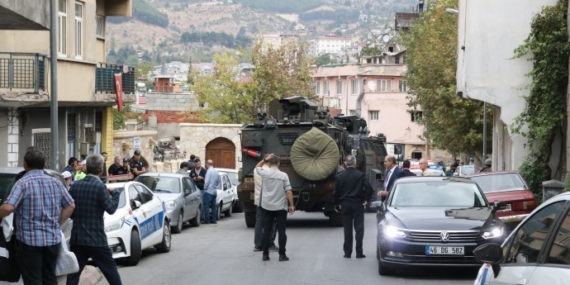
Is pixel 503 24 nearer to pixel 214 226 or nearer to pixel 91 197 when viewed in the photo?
pixel 214 226

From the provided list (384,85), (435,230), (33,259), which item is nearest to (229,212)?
(435,230)

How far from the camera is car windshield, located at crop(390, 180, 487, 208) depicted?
51.4 ft

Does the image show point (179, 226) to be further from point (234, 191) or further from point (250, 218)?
point (234, 191)

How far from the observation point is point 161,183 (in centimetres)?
2486

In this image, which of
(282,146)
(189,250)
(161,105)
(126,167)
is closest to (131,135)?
(126,167)

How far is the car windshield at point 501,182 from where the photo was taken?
20.5 m

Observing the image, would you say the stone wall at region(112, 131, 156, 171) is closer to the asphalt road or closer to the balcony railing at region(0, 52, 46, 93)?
the balcony railing at region(0, 52, 46, 93)

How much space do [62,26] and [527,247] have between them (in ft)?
76.8

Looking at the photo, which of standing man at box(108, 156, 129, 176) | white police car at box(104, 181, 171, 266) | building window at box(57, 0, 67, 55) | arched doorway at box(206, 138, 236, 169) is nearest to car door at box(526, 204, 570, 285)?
white police car at box(104, 181, 171, 266)

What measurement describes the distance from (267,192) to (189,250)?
330 cm

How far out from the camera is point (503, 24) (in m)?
26.5

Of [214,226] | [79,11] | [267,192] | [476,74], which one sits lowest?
[214,226]

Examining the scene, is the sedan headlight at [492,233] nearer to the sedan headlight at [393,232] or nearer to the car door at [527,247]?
the sedan headlight at [393,232]

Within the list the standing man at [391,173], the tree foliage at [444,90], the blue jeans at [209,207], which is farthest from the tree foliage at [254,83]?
the standing man at [391,173]
